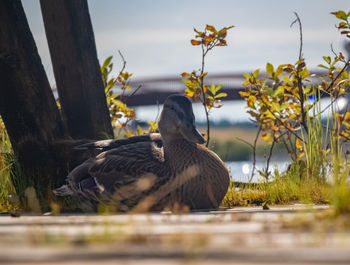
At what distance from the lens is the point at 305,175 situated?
614 centimetres

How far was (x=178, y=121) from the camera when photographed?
479 centimetres

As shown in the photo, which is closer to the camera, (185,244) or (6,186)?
(185,244)

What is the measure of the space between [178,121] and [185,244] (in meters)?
2.91

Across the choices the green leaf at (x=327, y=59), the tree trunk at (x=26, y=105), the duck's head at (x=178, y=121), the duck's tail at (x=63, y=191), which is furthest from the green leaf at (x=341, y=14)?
the duck's tail at (x=63, y=191)

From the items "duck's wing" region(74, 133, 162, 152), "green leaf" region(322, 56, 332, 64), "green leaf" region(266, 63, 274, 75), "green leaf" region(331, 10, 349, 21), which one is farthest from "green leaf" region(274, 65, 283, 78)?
"duck's wing" region(74, 133, 162, 152)

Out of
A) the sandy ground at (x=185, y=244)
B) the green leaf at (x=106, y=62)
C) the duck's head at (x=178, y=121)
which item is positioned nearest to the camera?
the sandy ground at (x=185, y=244)

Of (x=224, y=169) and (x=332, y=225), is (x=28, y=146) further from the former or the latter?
(x=332, y=225)

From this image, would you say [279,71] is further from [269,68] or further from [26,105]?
[26,105]

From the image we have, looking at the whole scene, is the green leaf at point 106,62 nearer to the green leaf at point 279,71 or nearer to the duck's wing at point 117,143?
the duck's wing at point 117,143

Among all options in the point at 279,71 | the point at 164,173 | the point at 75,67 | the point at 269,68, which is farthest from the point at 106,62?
the point at 164,173

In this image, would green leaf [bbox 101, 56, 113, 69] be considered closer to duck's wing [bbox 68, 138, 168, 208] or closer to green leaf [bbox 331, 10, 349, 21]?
duck's wing [bbox 68, 138, 168, 208]

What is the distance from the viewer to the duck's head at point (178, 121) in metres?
4.67

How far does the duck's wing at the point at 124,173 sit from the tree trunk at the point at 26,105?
967mm

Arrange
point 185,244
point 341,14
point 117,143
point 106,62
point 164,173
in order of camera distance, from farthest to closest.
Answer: point 106,62
point 341,14
point 117,143
point 164,173
point 185,244
